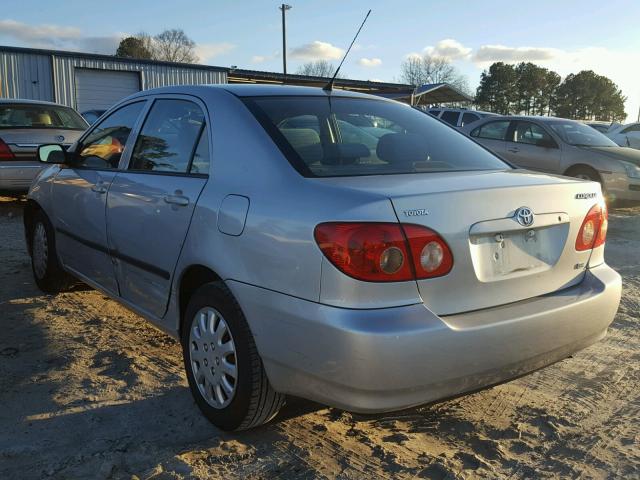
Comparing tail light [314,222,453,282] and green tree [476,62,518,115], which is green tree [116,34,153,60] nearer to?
green tree [476,62,518,115]

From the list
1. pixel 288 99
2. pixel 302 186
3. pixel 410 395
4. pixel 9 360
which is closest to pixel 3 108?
pixel 9 360

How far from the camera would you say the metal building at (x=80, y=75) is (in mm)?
21516

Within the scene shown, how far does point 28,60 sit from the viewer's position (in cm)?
2170

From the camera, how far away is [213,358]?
8.90 feet

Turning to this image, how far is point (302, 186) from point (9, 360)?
2.34 m

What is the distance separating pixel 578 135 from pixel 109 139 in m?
8.70

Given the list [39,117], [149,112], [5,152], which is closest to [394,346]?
[149,112]

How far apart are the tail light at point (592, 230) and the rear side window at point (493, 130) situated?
335 inches

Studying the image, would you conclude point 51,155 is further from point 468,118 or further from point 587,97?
point 587,97

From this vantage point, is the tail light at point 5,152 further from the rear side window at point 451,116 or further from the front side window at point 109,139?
the rear side window at point 451,116

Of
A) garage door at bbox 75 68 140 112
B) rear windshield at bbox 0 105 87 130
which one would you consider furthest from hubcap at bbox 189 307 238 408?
garage door at bbox 75 68 140 112

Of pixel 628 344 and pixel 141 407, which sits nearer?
pixel 141 407

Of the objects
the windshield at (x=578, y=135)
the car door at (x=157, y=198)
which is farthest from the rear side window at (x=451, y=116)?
the car door at (x=157, y=198)

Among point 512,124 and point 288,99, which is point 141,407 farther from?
point 512,124
